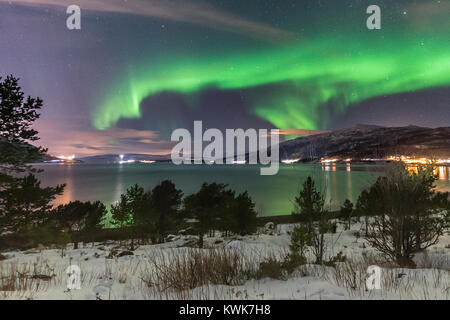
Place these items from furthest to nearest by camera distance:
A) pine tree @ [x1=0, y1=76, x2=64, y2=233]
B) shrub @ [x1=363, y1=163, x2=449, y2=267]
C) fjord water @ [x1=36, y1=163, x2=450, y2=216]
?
fjord water @ [x1=36, y1=163, x2=450, y2=216], pine tree @ [x1=0, y1=76, x2=64, y2=233], shrub @ [x1=363, y1=163, x2=449, y2=267]

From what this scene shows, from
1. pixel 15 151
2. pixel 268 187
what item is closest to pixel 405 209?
pixel 15 151

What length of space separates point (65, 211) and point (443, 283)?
2979cm

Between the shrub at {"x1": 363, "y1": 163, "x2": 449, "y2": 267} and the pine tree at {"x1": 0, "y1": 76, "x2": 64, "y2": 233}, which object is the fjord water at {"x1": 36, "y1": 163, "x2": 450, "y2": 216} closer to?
the shrub at {"x1": 363, "y1": 163, "x2": 449, "y2": 267}

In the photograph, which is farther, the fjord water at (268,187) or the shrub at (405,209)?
the fjord water at (268,187)

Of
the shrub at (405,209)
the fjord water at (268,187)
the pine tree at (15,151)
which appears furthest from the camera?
the fjord water at (268,187)

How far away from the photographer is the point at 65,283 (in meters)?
5.62

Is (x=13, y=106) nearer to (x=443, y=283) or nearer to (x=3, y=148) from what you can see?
(x=3, y=148)

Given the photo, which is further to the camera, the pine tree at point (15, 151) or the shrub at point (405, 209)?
the pine tree at point (15, 151)

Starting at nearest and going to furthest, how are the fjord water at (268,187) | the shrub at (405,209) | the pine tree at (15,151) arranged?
the shrub at (405,209), the pine tree at (15,151), the fjord water at (268,187)

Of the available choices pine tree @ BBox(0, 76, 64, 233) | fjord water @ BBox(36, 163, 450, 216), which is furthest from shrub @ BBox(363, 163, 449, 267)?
pine tree @ BBox(0, 76, 64, 233)

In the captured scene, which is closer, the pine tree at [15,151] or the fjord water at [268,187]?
the pine tree at [15,151]

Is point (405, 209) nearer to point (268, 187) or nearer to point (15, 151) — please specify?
point (15, 151)

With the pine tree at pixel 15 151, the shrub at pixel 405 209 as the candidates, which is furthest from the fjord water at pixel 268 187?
the pine tree at pixel 15 151

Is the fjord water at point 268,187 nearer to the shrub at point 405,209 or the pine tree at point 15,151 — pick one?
the shrub at point 405,209
